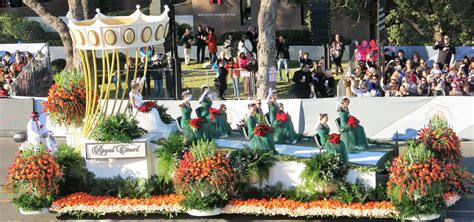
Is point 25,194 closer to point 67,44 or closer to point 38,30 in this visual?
point 67,44

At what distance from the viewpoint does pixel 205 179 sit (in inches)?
841

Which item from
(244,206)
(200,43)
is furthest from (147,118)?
(200,43)

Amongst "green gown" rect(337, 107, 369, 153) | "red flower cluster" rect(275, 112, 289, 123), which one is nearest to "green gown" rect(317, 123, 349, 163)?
"green gown" rect(337, 107, 369, 153)

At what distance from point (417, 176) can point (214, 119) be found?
6.69 meters

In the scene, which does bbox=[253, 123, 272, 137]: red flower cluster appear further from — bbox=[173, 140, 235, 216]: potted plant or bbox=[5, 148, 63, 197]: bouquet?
bbox=[5, 148, 63, 197]: bouquet

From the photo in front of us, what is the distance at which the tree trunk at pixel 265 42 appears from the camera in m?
31.2

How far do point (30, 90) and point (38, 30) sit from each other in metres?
10.0

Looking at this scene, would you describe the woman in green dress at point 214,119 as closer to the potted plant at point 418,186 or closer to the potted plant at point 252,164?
the potted plant at point 252,164

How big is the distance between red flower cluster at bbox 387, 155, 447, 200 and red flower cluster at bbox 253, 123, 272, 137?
3610 millimetres

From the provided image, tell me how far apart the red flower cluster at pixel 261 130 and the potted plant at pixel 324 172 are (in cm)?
191

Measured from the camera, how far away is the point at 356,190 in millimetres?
21344

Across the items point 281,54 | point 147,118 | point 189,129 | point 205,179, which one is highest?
point 281,54

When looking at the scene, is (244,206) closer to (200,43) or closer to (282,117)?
(282,117)

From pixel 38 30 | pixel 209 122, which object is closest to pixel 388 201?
pixel 209 122
